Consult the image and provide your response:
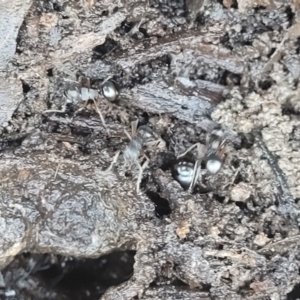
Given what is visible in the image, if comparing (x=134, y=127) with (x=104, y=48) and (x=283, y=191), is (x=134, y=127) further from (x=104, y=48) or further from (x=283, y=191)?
(x=283, y=191)

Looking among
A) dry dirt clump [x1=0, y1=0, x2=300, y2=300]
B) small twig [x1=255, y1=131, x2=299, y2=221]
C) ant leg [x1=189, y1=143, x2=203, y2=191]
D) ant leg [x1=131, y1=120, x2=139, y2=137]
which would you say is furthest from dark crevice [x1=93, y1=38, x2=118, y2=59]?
small twig [x1=255, y1=131, x2=299, y2=221]

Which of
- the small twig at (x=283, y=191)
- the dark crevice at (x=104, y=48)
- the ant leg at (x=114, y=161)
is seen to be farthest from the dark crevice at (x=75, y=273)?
the dark crevice at (x=104, y=48)

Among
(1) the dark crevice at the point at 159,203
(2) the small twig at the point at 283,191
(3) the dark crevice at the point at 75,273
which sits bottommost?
(3) the dark crevice at the point at 75,273

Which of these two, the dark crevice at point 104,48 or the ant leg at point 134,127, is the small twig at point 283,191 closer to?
the ant leg at point 134,127

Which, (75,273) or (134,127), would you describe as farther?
(75,273)

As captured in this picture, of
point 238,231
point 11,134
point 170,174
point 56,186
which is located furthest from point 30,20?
point 238,231

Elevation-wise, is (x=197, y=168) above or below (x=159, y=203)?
above

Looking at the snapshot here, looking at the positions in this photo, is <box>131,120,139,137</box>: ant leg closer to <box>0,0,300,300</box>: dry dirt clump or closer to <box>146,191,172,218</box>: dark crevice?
<box>0,0,300,300</box>: dry dirt clump

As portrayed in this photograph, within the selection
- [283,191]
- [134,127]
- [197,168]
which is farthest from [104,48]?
[283,191]
